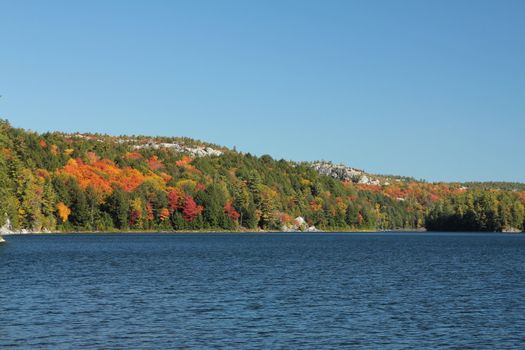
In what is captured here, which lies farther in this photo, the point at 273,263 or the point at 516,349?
the point at 273,263

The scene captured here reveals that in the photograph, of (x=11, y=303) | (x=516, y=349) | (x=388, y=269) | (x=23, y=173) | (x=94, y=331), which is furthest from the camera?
(x=23, y=173)

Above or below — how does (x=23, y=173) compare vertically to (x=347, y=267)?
above

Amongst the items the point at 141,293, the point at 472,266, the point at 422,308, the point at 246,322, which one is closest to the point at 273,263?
the point at 472,266

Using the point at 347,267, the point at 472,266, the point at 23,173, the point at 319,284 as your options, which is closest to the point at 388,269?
the point at 347,267

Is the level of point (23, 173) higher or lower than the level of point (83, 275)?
higher

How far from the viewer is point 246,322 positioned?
144 feet

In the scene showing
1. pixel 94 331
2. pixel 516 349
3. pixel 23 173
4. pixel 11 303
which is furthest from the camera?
pixel 23 173

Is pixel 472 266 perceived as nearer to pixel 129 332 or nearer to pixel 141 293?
pixel 141 293

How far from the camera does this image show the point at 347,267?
9194 cm

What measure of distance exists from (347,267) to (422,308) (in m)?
41.0

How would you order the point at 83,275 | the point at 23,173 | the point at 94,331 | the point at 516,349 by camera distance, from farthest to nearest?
the point at 23,173, the point at 83,275, the point at 94,331, the point at 516,349

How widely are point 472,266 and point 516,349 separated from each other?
60.1m

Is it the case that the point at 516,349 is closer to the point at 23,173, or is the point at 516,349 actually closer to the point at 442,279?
the point at 442,279

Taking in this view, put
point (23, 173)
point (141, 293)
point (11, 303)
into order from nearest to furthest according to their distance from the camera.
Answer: point (11, 303) < point (141, 293) < point (23, 173)
